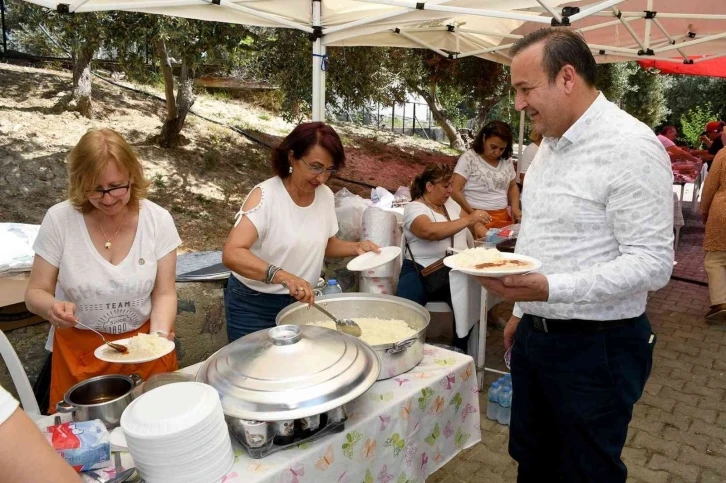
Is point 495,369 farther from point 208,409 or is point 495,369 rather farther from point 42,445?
point 42,445

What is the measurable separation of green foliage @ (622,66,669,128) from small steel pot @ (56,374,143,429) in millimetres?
20676

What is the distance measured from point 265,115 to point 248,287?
38.2ft

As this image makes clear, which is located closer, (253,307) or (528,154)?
(253,307)

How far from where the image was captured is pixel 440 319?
475 centimetres

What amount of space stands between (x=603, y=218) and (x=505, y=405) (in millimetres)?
2065

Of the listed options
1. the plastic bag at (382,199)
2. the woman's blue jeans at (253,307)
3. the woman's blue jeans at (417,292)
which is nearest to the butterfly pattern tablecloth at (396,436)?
the woman's blue jeans at (253,307)

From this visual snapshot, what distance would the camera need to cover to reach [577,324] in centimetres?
178

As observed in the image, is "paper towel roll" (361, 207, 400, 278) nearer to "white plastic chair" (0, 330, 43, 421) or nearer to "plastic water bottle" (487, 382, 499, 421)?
"plastic water bottle" (487, 382, 499, 421)

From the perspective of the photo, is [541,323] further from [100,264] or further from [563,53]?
[100,264]

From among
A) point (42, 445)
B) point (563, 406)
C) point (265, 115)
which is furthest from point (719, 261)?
point (265, 115)

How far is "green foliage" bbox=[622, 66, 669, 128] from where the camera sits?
19078 mm

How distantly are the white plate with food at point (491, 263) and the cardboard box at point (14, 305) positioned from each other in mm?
2193

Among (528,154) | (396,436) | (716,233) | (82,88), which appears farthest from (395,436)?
(82,88)

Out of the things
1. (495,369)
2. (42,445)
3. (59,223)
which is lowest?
(495,369)
